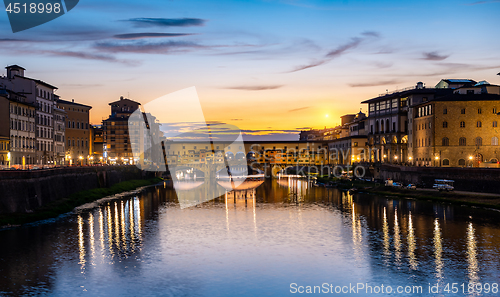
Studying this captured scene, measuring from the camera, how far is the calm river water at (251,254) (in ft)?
97.2

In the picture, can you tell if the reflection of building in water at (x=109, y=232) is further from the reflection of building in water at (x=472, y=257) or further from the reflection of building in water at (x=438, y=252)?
the reflection of building in water at (x=472, y=257)

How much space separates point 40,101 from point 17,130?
14.5m

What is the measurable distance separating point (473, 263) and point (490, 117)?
63.2 meters

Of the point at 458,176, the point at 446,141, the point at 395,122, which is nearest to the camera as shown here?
the point at 458,176

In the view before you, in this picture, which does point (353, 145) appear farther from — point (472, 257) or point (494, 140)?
point (472, 257)

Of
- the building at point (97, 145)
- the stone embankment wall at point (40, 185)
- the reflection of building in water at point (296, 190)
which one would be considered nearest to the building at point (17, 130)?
the stone embankment wall at point (40, 185)

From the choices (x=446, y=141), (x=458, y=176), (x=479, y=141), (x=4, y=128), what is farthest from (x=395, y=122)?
(x=4, y=128)

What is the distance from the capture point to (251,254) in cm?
3803

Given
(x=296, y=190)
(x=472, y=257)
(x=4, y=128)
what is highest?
(x=4, y=128)

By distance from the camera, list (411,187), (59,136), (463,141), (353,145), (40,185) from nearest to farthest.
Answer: (40,185) → (411,187) → (463,141) → (59,136) → (353,145)

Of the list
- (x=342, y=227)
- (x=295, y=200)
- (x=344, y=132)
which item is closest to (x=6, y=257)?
(x=342, y=227)

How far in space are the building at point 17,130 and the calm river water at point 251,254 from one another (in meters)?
25.7

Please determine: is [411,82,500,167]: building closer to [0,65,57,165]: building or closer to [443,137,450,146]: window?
[443,137,450,146]: window

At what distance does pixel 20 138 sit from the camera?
8275 centimetres
